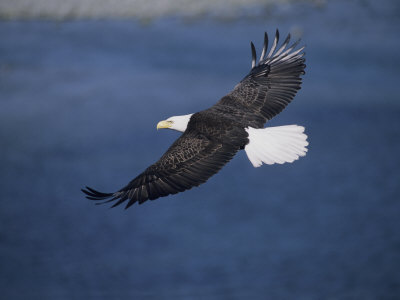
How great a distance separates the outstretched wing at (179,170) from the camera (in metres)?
Answer: 7.52

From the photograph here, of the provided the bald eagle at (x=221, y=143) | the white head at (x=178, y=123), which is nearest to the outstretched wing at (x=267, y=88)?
the bald eagle at (x=221, y=143)

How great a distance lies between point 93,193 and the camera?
24.4ft

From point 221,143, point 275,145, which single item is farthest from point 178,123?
point 275,145

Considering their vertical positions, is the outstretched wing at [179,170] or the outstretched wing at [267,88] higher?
the outstretched wing at [267,88]

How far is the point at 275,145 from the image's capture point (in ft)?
26.3

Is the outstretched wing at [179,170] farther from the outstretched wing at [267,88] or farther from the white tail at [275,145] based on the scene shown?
the outstretched wing at [267,88]

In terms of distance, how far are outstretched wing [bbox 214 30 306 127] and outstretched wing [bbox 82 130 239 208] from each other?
0.65m

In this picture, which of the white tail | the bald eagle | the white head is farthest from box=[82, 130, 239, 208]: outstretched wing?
the white head

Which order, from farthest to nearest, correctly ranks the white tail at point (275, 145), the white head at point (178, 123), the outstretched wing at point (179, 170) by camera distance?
1. the white head at point (178, 123)
2. the white tail at point (275, 145)
3. the outstretched wing at point (179, 170)

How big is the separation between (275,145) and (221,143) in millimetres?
567

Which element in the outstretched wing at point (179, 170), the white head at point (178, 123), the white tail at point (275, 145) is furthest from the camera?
the white head at point (178, 123)

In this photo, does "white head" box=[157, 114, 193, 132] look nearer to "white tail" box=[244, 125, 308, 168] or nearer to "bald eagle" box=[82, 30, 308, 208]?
"bald eagle" box=[82, 30, 308, 208]

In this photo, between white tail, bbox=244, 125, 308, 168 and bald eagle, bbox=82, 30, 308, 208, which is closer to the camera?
bald eagle, bbox=82, 30, 308, 208

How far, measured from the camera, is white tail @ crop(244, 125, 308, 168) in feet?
25.7
